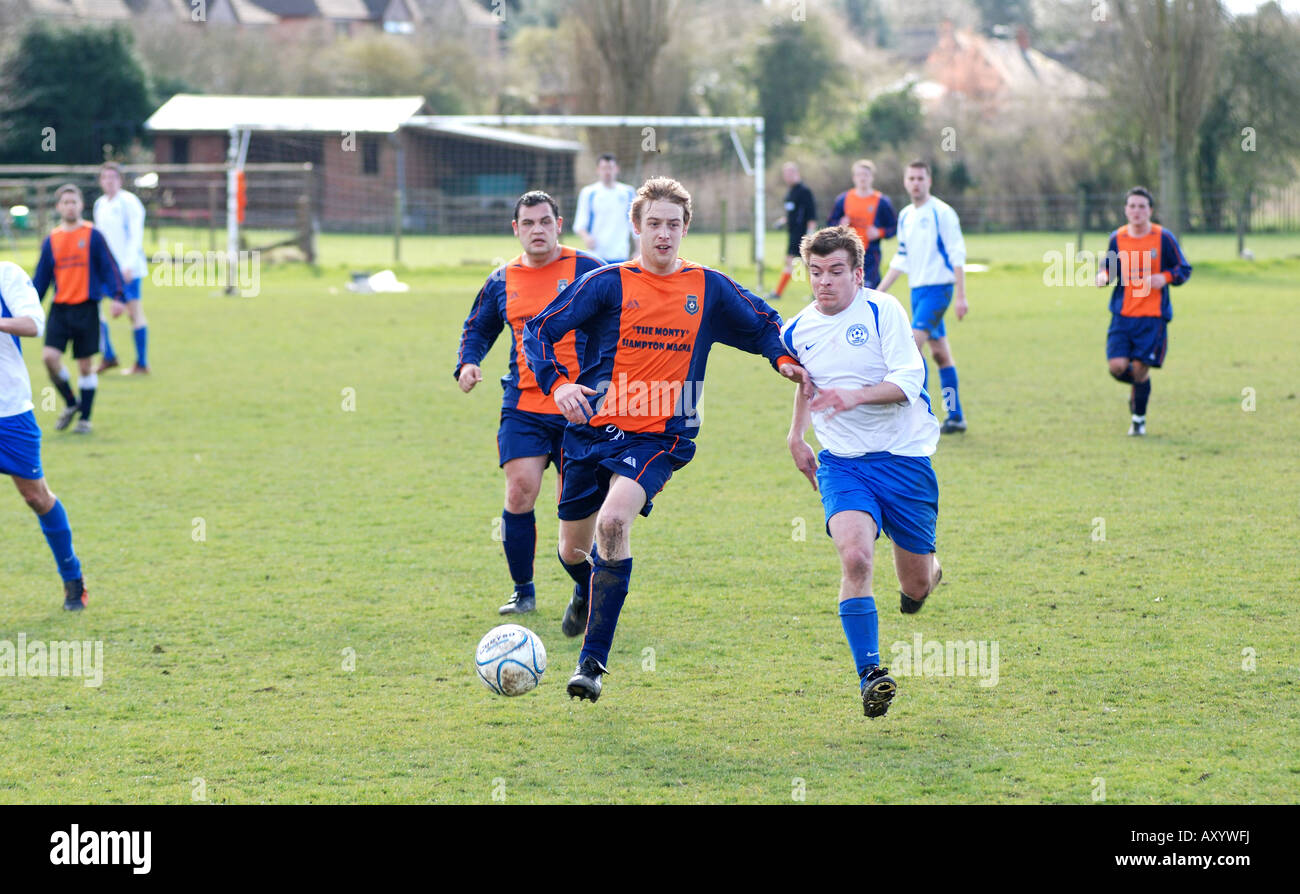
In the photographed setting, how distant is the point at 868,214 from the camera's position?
1556cm

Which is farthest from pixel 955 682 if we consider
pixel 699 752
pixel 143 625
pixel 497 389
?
pixel 497 389

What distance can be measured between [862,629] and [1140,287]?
6.75m

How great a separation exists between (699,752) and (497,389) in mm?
9897

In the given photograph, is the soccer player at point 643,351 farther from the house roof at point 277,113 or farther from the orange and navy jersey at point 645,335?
the house roof at point 277,113

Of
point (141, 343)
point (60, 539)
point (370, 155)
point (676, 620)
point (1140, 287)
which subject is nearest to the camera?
point (676, 620)

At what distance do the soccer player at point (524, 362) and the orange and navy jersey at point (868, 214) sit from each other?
919cm

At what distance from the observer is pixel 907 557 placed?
555 centimetres

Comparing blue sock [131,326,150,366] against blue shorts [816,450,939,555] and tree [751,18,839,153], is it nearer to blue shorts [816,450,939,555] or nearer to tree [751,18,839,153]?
blue shorts [816,450,939,555]

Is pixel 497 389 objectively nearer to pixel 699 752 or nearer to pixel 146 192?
pixel 699 752

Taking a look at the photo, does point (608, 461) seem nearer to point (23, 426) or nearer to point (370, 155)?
point (23, 426)

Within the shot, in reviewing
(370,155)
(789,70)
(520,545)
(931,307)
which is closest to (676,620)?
(520,545)

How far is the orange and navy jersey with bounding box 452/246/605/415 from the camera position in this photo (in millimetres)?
6473

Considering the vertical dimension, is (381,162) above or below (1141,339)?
above

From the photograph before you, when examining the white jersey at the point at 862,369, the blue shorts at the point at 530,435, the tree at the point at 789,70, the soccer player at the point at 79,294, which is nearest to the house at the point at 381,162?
the tree at the point at 789,70
